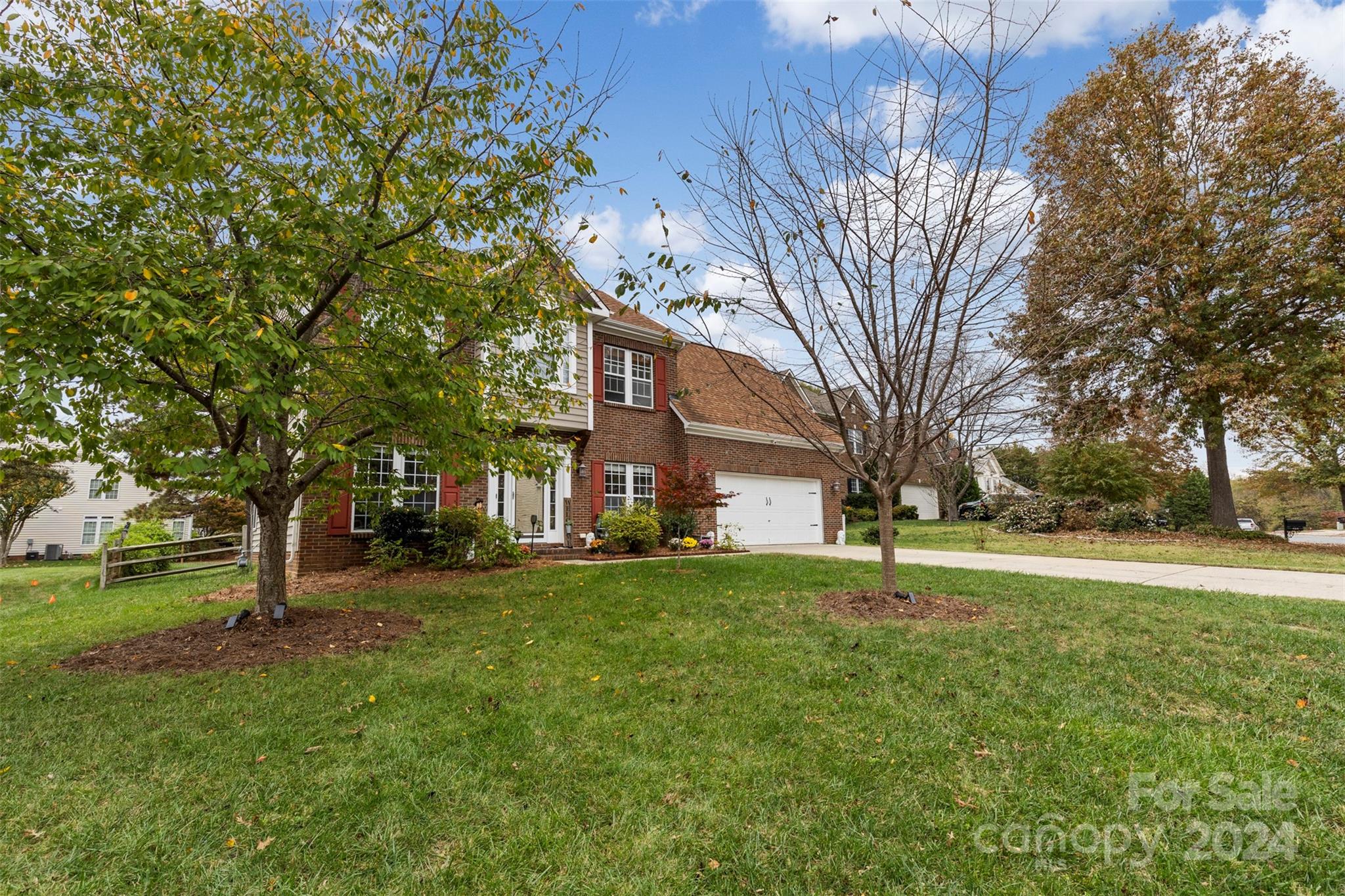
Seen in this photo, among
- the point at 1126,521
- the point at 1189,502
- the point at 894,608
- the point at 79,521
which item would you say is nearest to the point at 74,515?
the point at 79,521

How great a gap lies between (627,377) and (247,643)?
963cm

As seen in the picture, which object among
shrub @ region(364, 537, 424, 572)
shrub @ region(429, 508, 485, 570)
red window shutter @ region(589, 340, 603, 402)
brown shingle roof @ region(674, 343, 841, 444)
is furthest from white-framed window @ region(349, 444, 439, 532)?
brown shingle roof @ region(674, 343, 841, 444)

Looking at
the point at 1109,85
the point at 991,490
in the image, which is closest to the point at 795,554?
the point at 1109,85

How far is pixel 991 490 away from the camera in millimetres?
46969

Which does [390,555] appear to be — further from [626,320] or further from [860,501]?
[860,501]

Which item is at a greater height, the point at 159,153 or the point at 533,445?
the point at 159,153

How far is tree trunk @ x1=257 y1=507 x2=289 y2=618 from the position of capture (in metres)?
5.91

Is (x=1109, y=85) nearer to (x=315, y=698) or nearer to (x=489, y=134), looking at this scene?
(x=489, y=134)

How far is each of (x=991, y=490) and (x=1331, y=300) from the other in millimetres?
34900

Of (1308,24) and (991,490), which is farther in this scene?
(991,490)

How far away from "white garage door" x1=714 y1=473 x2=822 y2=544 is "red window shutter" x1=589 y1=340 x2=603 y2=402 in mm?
3557

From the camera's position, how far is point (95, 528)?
2633 cm

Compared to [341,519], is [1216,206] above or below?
above

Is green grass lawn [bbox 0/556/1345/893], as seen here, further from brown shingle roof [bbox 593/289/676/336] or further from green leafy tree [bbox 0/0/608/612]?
brown shingle roof [bbox 593/289/676/336]
